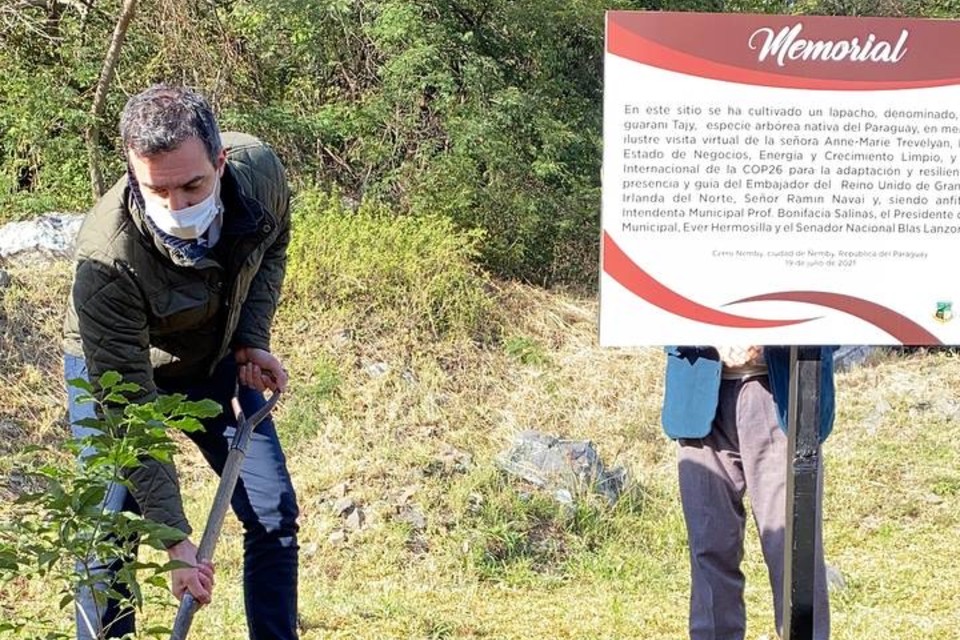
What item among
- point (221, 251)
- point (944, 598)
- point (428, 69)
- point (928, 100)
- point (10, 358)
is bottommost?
point (944, 598)

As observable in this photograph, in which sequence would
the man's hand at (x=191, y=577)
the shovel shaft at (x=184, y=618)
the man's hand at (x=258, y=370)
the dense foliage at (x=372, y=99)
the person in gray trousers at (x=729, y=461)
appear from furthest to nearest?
1. the dense foliage at (x=372, y=99)
2. the man's hand at (x=258, y=370)
3. the person in gray trousers at (x=729, y=461)
4. the man's hand at (x=191, y=577)
5. the shovel shaft at (x=184, y=618)

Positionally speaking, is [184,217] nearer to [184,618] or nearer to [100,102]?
[184,618]

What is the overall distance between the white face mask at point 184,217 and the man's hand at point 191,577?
0.69 m

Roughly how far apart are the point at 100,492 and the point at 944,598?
3.70 meters

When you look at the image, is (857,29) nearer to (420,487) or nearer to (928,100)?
(928,100)

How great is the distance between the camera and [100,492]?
194 centimetres

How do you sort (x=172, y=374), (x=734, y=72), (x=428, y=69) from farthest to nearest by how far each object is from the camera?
(x=428, y=69)
(x=172, y=374)
(x=734, y=72)

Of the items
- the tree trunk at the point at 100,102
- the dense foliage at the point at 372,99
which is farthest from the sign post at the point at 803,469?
the tree trunk at the point at 100,102

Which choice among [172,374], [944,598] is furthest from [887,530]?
[172,374]

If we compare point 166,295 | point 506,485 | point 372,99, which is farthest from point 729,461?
point 372,99

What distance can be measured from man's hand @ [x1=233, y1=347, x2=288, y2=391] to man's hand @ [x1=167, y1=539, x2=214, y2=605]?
77 centimetres

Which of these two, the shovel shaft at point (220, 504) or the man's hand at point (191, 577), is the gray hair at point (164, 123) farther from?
the man's hand at point (191, 577)

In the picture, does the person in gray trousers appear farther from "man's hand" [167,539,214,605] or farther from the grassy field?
"man's hand" [167,539,214,605]

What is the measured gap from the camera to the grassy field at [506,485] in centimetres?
446
